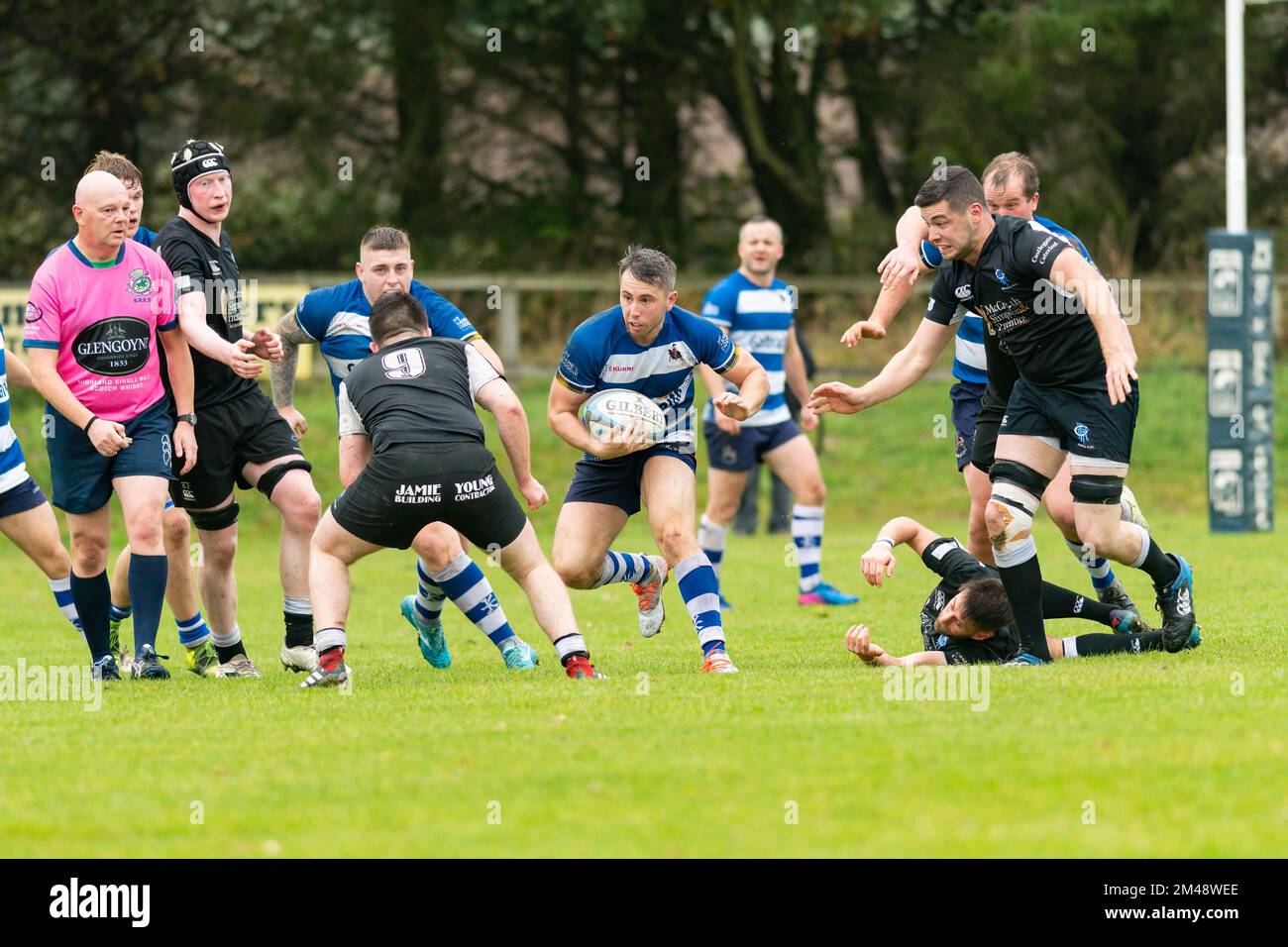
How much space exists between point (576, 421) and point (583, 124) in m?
21.4

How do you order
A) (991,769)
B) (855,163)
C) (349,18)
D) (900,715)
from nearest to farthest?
(991,769) → (900,715) → (349,18) → (855,163)

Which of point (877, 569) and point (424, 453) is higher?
point (424, 453)

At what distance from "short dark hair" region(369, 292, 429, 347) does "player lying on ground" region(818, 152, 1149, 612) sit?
6.15ft

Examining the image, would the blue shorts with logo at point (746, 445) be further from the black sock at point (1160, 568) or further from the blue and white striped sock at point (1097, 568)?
the black sock at point (1160, 568)

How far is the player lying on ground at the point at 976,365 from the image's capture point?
316 inches

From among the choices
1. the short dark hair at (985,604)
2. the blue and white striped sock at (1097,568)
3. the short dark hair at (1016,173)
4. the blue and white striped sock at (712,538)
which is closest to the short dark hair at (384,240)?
the short dark hair at (1016,173)

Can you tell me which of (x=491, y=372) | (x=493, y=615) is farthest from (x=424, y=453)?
(x=493, y=615)

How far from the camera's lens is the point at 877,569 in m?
7.60

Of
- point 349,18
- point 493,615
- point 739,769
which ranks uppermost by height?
point 349,18

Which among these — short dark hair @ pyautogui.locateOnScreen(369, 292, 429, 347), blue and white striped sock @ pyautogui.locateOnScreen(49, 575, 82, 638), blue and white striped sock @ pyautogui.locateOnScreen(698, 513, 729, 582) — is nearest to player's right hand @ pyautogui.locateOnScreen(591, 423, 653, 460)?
short dark hair @ pyautogui.locateOnScreen(369, 292, 429, 347)

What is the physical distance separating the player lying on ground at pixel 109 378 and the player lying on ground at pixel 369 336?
27.0 inches

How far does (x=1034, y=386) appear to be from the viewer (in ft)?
25.9

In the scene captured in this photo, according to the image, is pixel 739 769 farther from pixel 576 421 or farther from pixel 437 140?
pixel 437 140

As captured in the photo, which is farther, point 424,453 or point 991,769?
point 424,453
